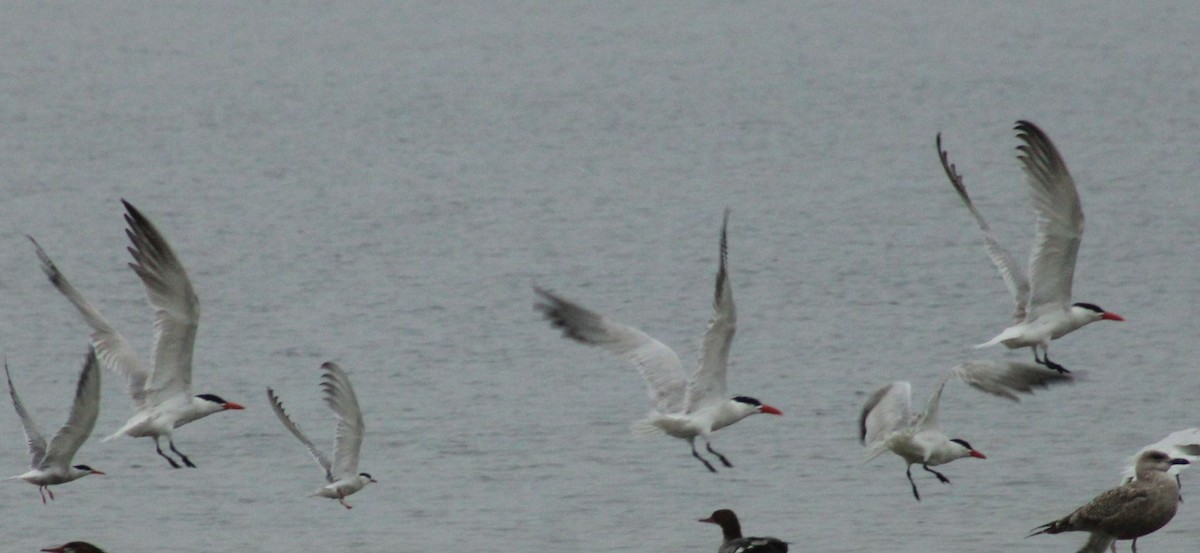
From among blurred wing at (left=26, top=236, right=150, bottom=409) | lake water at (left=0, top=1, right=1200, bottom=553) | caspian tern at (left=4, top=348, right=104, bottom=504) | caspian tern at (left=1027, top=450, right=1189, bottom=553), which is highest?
blurred wing at (left=26, top=236, right=150, bottom=409)

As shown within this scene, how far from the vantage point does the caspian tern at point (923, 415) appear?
40.5 feet

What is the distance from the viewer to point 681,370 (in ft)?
44.4

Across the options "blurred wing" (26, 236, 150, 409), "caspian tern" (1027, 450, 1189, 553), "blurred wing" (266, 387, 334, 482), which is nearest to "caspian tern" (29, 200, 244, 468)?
"blurred wing" (26, 236, 150, 409)

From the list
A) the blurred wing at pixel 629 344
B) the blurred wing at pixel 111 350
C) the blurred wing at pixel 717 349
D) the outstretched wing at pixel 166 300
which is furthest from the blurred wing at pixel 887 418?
the blurred wing at pixel 111 350

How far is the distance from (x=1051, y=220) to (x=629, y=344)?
2896 mm

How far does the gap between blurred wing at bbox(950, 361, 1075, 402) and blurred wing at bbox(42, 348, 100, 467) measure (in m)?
5.46

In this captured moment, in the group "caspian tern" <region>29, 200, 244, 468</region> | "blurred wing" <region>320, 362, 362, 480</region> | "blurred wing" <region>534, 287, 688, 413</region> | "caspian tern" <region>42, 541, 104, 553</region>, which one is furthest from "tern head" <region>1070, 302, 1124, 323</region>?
"caspian tern" <region>42, 541, 104, 553</region>

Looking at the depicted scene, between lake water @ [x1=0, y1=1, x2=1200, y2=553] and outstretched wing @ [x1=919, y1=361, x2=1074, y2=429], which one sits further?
lake water @ [x1=0, y1=1, x2=1200, y2=553]

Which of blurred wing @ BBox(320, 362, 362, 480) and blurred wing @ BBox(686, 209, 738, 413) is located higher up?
blurred wing @ BBox(686, 209, 738, 413)

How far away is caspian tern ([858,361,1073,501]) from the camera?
12.3 meters

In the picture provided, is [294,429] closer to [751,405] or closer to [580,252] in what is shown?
[751,405]

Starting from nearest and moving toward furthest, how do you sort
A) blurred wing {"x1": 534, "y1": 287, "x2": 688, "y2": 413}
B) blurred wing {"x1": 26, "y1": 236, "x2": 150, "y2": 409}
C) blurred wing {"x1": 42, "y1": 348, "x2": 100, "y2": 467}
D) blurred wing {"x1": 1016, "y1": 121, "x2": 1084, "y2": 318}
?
blurred wing {"x1": 42, "y1": 348, "x2": 100, "y2": 467}
blurred wing {"x1": 1016, "y1": 121, "x2": 1084, "y2": 318}
blurred wing {"x1": 534, "y1": 287, "x2": 688, "y2": 413}
blurred wing {"x1": 26, "y1": 236, "x2": 150, "y2": 409}

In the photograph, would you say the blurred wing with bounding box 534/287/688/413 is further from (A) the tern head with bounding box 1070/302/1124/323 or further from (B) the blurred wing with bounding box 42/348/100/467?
(B) the blurred wing with bounding box 42/348/100/467

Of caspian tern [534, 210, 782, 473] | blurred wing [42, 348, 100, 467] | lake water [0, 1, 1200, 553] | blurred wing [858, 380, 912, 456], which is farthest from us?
lake water [0, 1, 1200, 553]
